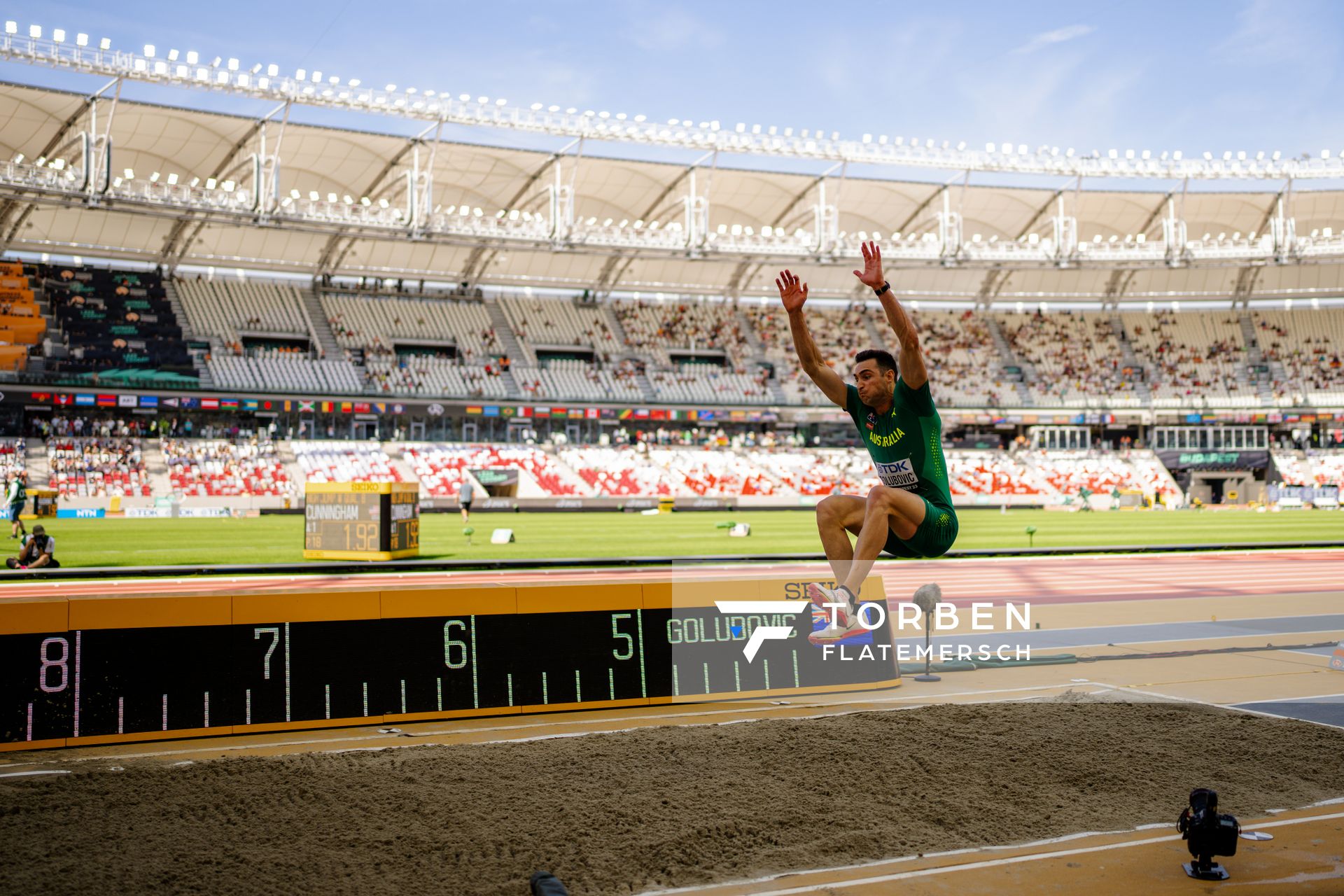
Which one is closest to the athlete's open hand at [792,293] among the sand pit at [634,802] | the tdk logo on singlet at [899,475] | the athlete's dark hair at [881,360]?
the athlete's dark hair at [881,360]

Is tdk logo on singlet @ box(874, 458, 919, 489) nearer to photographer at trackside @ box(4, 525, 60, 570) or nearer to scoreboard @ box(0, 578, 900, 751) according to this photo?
scoreboard @ box(0, 578, 900, 751)

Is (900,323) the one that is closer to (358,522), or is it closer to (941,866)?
(941,866)

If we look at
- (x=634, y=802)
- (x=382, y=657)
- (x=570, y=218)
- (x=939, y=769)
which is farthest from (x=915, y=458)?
(x=570, y=218)

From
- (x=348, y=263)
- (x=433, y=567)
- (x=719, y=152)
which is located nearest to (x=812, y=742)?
(x=433, y=567)

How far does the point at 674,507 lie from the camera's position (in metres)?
43.2

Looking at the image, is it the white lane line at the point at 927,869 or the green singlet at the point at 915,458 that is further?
the green singlet at the point at 915,458

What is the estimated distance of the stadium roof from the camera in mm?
43062

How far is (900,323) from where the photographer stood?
16.0 feet

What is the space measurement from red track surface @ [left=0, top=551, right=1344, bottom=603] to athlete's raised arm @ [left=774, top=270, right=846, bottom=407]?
927 cm

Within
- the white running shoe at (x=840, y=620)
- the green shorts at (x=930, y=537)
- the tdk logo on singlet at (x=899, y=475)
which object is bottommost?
the white running shoe at (x=840, y=620)

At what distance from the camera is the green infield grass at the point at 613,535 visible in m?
22.5

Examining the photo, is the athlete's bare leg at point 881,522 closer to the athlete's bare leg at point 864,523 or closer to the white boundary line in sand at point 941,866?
the athlete's bare leg at point 864,523

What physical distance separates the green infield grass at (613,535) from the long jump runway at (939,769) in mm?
13743

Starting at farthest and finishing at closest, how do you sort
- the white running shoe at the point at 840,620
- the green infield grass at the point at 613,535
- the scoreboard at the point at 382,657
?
the green infield grass at the point at 613,535
the scoreboard at the point at 382,657
the white running shoe at the point at 840,620
